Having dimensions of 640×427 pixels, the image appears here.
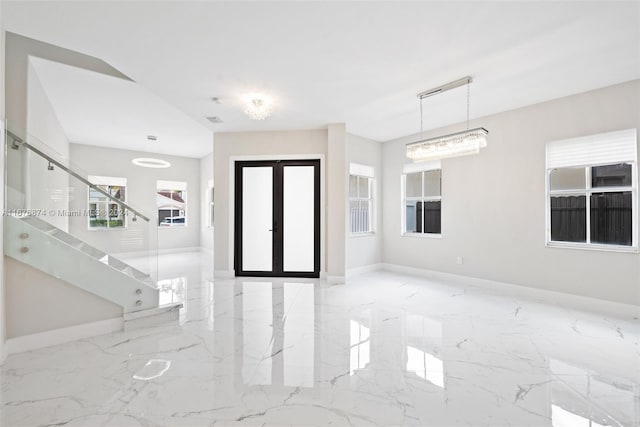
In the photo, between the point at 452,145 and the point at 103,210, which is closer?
the point at 103,210

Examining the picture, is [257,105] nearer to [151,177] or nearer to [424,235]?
[424,235]

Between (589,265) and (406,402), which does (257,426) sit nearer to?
(406,402)

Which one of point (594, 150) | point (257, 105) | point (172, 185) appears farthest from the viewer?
point (172, 185)

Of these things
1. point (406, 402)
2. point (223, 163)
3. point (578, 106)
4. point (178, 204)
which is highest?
point (578, 106)

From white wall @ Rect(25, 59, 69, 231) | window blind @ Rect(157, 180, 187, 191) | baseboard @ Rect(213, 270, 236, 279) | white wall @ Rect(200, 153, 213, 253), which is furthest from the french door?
window blind @ Rect(157, 180, 187, 191)

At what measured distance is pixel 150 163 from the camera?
815 centimetres

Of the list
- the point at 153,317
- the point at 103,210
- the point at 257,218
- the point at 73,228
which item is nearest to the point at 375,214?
A: the point at 257,218

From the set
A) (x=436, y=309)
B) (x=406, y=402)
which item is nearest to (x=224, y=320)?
(x=406, y=402)

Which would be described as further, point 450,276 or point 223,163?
point 223,163

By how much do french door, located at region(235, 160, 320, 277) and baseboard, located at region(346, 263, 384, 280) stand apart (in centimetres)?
63

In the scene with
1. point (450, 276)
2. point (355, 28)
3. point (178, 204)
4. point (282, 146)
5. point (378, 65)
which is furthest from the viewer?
point (178, 204)

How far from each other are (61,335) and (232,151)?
3758 millimetres

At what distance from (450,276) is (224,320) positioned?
3.87 meters

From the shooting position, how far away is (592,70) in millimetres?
3166
